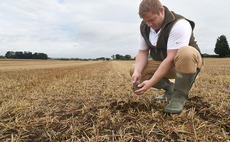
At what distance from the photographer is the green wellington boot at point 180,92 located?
6.17 ft

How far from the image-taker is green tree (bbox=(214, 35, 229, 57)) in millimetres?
46406

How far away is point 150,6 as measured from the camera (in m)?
1.84

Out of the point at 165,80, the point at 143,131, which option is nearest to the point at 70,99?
the point at 143,131

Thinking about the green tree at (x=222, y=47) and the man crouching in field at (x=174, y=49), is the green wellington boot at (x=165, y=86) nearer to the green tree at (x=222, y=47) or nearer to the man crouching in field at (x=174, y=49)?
the man crouching in field at (x=174, y=49)

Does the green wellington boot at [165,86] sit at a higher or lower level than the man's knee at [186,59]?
lower

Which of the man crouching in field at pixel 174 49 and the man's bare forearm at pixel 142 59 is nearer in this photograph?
the man crouching in field at pixel 174 49

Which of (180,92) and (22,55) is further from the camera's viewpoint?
(22,55)

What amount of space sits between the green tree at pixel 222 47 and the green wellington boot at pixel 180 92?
57.1 metres

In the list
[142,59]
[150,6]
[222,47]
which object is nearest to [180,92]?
[142,59]

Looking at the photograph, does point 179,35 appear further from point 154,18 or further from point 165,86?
point 165,86

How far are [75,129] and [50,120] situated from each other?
44cm

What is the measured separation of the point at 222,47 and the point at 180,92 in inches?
2332

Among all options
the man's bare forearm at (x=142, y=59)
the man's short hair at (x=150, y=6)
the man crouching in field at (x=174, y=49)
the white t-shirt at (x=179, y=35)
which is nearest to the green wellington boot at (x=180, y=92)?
the man crouching in field at (x=174, y=49)

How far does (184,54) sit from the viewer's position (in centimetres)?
179
